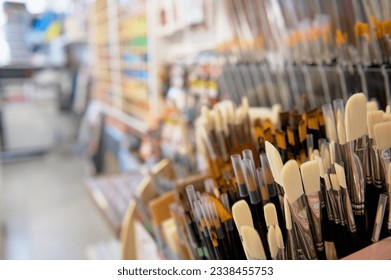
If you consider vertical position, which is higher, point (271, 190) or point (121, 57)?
point (121, 57)

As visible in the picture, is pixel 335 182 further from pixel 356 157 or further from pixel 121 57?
pixel 121 57

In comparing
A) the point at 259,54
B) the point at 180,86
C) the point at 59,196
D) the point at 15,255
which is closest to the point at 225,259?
the point at 259,54

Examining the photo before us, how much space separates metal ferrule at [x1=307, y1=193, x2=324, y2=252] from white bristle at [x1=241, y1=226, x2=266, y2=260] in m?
0.06

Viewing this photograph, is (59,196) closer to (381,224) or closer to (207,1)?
(207,1)

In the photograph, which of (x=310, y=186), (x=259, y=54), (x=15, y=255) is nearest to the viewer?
(x=310, y=186)

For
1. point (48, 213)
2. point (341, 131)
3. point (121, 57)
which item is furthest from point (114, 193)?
point (121, 57)

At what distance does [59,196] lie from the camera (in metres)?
2.32

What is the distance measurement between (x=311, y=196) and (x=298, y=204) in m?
0.02

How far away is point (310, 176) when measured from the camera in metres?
0.30

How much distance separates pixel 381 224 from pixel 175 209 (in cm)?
23

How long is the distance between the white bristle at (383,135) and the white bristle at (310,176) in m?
0.06

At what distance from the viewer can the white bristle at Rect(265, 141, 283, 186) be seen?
1.01 ft

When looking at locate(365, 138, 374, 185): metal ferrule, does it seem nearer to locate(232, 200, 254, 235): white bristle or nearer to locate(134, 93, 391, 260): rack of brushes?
locate(134, 93, 391, 260): rack of brushes

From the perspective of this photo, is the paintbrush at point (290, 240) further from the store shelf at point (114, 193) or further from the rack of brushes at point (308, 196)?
the store shelf at point (114, 193)
